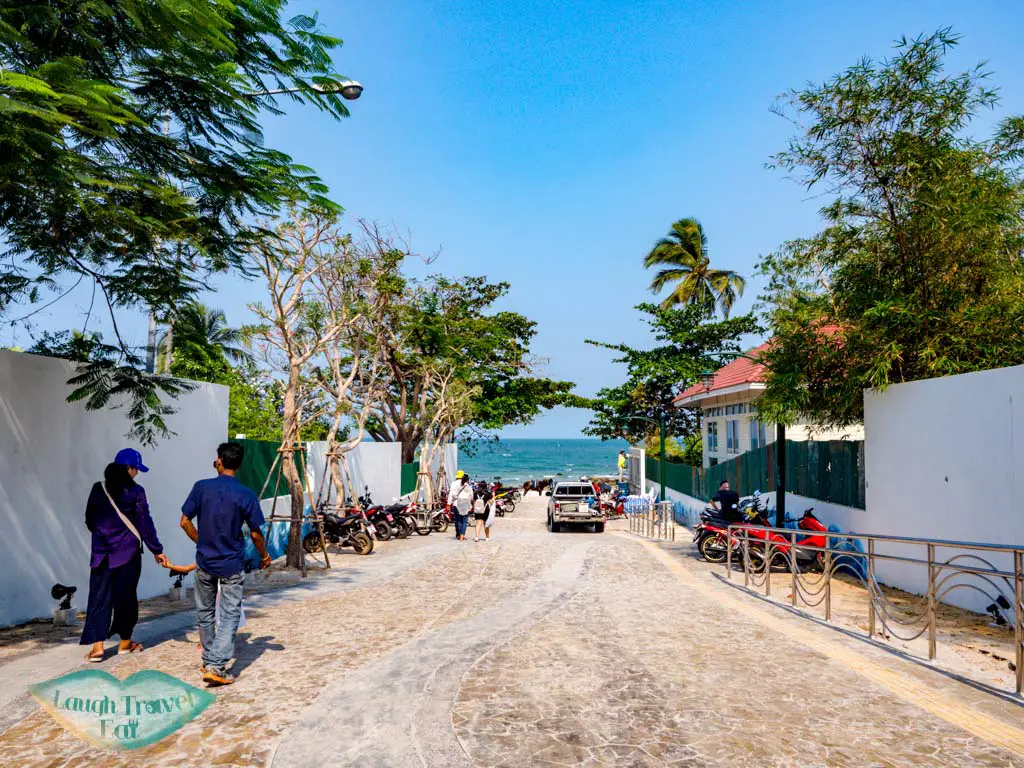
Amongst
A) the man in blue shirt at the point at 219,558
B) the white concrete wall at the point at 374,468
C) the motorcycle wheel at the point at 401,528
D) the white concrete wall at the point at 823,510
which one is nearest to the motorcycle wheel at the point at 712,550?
the white concrete wall at the point at 823,510

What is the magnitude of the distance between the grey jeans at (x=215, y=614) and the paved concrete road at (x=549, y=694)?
0.29 meters

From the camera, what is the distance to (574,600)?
10375 millimetres

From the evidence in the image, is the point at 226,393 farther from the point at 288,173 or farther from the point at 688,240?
the point at 688,240

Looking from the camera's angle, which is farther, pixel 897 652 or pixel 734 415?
pixel 734 415

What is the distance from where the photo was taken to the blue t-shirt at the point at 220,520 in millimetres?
5988

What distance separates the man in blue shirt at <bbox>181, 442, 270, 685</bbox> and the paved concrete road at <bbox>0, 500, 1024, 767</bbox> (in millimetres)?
Result: 321

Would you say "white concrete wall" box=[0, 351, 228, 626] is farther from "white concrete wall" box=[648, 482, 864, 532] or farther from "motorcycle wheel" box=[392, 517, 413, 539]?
"white concrete wall" box=[648, 482, 864, 532]

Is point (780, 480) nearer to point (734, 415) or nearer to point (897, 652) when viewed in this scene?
point (897, 652)

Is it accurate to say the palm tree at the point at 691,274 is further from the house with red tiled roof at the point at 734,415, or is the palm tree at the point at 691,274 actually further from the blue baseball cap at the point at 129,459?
the blue baseball cap at the point at 129,459

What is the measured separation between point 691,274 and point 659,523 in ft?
80.4

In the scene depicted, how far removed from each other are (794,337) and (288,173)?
8.98m

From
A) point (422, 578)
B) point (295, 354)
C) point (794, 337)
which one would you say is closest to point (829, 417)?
point (794, 337)

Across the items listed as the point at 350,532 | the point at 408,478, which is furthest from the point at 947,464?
the point at 408,478

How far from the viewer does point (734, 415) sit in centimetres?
2833
